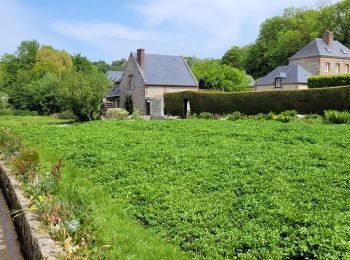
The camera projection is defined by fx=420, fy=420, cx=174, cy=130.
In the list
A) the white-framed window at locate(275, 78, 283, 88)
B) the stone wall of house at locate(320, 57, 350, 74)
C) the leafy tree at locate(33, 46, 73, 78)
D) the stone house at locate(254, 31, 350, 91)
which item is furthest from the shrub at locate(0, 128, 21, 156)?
the leafy tree at locate(33, 46, 73, 78)

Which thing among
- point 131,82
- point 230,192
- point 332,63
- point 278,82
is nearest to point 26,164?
point 230,192

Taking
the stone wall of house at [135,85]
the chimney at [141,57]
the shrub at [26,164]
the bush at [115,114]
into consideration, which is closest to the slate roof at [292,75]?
the chimney at [141,57]

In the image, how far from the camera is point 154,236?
592 centimetres

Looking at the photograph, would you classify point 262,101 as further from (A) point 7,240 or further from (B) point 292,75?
(A) point 7,240

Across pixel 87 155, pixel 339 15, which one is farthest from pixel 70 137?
pixel 339 15

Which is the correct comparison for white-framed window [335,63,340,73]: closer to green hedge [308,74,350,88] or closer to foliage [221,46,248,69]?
green hedge [308,74,350,88]

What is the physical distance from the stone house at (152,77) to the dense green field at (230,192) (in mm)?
30914

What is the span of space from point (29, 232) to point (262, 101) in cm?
2525

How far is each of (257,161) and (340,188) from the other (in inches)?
102

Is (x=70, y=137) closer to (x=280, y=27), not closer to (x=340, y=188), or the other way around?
(x=340, y=188)

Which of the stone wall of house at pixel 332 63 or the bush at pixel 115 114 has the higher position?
the stone wall of house at pixel 332 63

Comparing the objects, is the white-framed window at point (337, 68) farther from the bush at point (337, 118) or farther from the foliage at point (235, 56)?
the bush at point (337, 118)

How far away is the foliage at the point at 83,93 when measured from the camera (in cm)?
2988

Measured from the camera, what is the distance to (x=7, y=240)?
22.3 feet
